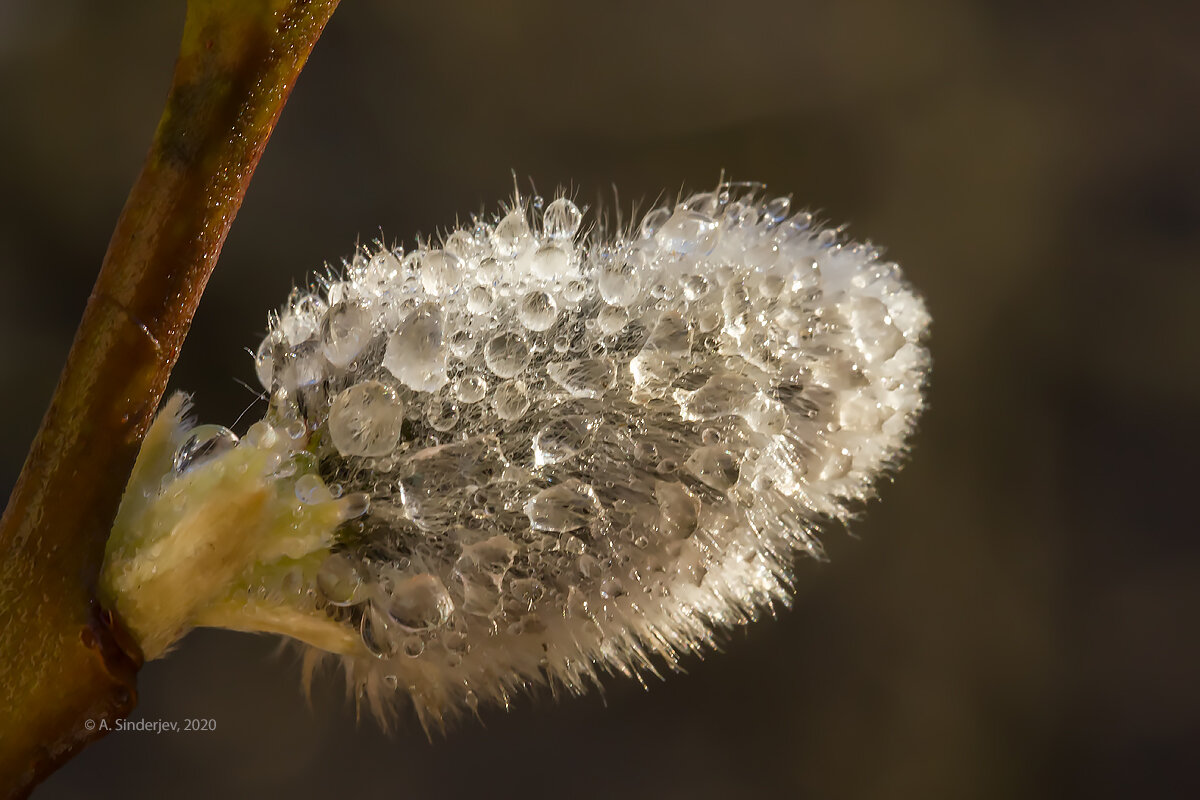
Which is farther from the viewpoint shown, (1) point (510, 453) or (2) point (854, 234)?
(2) point (854, 234)

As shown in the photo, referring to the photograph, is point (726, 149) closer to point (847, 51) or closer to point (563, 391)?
point (847, 51)

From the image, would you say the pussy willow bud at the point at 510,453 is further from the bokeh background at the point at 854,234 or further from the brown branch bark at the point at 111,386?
the bokeh background at the point at 854,234

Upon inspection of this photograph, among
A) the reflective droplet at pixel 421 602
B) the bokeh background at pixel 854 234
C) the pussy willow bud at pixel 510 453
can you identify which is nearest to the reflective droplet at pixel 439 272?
the pussy willow bud at pixel 510 453

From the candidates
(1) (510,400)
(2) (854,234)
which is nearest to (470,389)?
(1) (510,400)

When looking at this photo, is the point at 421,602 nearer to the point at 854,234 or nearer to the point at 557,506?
the point at 557,506

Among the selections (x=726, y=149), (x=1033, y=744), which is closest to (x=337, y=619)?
(x=726, y=149)
